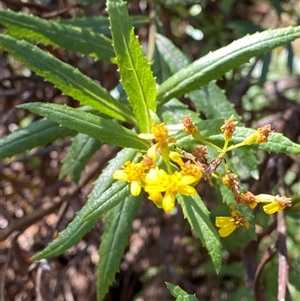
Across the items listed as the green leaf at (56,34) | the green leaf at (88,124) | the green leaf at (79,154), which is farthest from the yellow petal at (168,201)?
the green leaf at (56,34)

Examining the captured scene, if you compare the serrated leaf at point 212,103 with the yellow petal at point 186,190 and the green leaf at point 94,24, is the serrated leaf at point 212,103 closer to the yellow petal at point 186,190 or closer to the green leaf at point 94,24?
the green leaf at point 94,24

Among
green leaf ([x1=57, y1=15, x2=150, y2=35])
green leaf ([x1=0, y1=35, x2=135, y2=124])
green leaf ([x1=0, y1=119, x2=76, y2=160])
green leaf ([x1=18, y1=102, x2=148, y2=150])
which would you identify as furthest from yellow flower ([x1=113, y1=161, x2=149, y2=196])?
green leaf ([x1=57, y1=15, x2=150, y2=35])

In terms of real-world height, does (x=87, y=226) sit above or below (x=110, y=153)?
above

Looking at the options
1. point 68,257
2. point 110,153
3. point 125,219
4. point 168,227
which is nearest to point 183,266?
point 168,227

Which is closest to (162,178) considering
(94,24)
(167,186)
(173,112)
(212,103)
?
(167,186)

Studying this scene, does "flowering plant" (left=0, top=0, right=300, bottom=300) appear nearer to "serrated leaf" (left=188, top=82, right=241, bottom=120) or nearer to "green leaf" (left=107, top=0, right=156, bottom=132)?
"green leaf" (left=107, top=0, right=156, bottom=132)

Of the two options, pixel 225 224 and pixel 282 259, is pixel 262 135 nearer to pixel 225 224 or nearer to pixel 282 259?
pixel 225 224

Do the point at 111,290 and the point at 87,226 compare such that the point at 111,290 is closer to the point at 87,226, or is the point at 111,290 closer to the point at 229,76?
the point at 229,76
